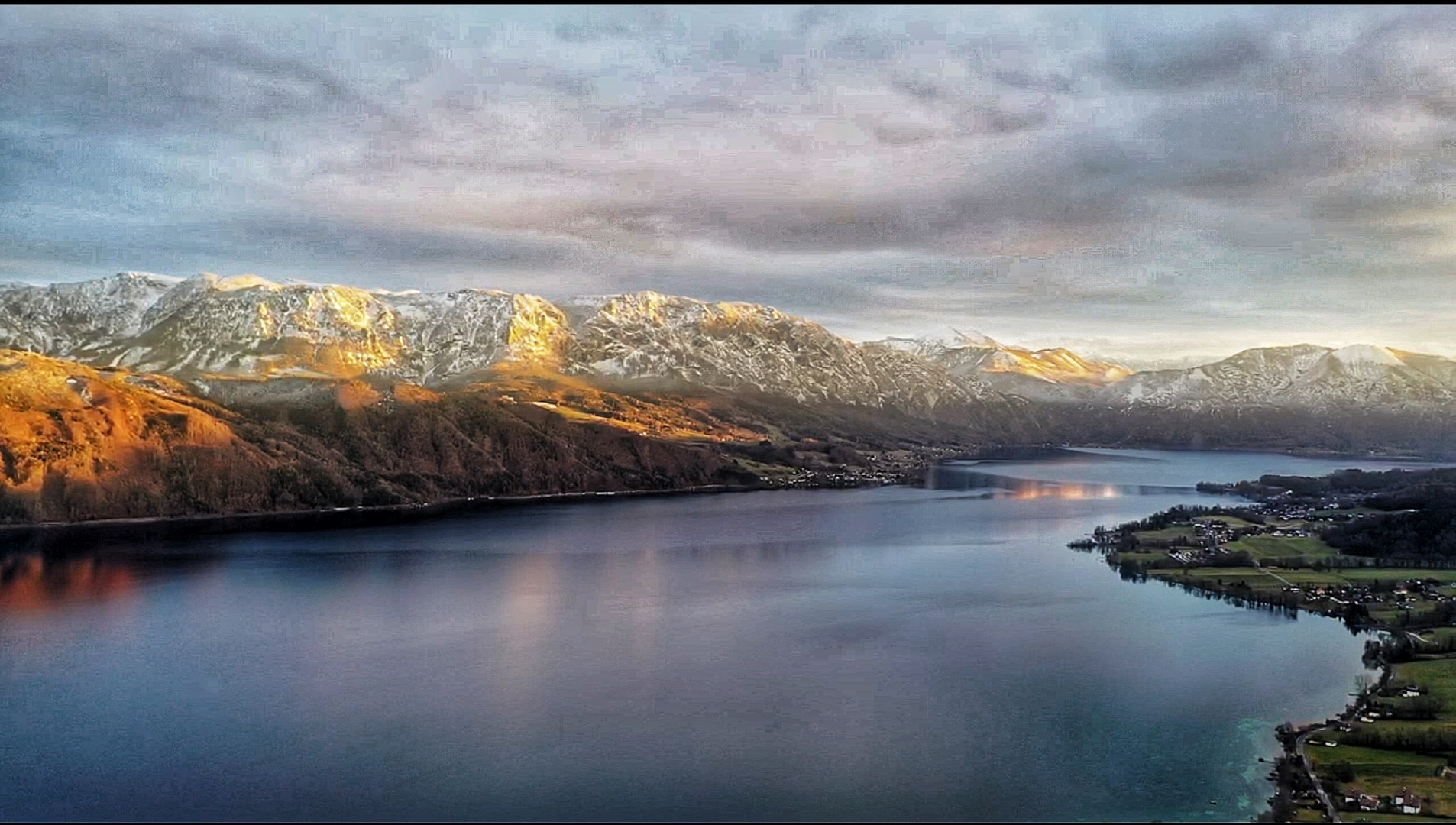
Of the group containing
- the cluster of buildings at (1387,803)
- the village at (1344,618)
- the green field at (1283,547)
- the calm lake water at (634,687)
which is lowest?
the calm lake water at (634,687)

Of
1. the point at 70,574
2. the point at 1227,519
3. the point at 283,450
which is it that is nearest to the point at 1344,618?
the point at 1227,519

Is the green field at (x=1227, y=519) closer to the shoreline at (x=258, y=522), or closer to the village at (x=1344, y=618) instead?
the village at (x=1344, y=618)

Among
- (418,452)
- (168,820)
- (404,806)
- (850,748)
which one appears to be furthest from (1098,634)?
(418,452)

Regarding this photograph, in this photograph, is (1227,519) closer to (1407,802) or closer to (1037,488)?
(1037,488)

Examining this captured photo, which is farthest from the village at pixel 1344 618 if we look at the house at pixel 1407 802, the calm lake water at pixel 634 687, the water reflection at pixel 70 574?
the water reflection at pixel 70 574

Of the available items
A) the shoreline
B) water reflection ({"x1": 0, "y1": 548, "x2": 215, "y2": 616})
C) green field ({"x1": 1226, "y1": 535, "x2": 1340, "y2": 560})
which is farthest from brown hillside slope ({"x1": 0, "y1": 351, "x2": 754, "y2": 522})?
green field ({"x1": 1226, "y1": 535, "x2": 1340, "y2": 560})

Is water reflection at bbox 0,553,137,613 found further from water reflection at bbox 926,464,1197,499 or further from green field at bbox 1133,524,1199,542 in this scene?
water reflection at bbox 926,464,1197,499
